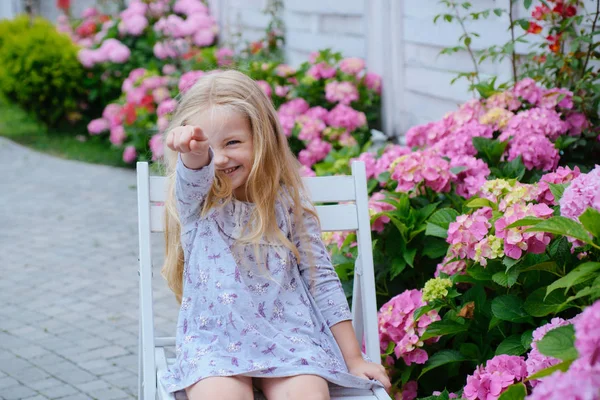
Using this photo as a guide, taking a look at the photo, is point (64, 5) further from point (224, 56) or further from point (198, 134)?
point (198, 134)

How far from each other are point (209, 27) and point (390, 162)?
5.59 metres

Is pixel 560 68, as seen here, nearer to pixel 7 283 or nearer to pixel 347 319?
pixel 347 319

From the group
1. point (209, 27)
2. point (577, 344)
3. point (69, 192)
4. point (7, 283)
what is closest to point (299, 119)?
point (7, 283)

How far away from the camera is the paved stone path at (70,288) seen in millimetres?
3752

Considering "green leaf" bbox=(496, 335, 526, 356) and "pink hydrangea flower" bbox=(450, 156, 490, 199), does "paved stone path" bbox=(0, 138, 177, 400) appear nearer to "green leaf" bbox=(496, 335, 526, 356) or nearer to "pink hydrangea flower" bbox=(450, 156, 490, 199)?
"pink hydrangea flower" bbox=(450, 156, 490, 199)

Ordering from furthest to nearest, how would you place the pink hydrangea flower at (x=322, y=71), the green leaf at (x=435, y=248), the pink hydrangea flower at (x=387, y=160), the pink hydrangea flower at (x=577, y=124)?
the pink hydrangea flower at (x=322, y=71) < the pink hydrangea flower at (x=387, y=160) < the pink hydrangea flower at (x=577, y=124) < the green leaf at (x=435, y=248)

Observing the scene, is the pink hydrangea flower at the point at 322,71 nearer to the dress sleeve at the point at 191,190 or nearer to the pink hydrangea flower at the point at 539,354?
the dress sleeve at the point at 191,190

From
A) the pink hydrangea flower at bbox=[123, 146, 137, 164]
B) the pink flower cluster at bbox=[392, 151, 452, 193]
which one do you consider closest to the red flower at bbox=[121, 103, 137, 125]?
the pink hydrangea flower at bbox=[123, 146, 137, 164]

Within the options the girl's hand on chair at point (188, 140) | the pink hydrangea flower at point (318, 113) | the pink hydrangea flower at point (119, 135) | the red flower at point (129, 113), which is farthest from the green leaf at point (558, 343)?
the pink hydrangea flower at point (119, 135)

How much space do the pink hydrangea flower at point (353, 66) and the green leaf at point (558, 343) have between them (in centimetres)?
408

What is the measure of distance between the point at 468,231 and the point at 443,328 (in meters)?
0.30

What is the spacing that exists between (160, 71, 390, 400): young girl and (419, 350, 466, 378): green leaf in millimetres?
288

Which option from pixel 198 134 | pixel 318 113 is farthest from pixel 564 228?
pixel 318 113

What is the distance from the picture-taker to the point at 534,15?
12.1 ft
